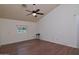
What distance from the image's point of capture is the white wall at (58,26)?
2925 millimetres

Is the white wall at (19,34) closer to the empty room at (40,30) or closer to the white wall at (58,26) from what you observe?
the empty room at (40,30)

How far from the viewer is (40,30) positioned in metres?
2.87

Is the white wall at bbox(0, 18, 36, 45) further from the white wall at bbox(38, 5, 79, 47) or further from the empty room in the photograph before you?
the white wall at bbox(38, 5, 79, 47)

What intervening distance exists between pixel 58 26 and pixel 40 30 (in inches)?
23.0

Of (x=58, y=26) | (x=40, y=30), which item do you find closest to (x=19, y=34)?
(x=40, y=30)

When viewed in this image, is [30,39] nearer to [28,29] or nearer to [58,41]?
[28,29]

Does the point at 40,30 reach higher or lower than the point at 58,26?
lower

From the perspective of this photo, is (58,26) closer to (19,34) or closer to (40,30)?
(40,30)

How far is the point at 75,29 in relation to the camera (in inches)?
106

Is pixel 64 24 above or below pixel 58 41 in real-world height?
above

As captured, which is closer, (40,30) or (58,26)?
(40,30)

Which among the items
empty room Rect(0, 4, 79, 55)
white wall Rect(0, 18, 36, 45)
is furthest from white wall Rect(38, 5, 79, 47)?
white wall Rect(0, 18, 36, 45)
